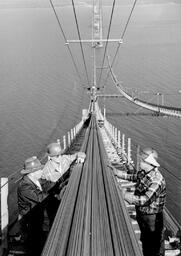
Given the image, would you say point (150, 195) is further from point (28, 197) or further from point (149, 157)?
point (28, 197)

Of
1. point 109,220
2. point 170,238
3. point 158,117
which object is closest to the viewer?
point 109,220

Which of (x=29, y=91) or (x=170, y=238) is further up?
(x=29, y=91)

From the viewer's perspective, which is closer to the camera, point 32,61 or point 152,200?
point 152,200

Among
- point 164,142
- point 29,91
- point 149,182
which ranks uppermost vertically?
point 29,91

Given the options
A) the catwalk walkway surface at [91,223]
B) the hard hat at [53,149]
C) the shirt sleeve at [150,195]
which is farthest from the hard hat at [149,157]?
the hard hat at [53,149]

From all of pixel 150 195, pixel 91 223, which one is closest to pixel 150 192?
pixel 150 195

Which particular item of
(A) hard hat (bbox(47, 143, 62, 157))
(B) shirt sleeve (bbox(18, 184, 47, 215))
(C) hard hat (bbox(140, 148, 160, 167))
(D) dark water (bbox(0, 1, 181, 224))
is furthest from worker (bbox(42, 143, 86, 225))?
(D) dark water (bbox(0, 1, 181, 224))

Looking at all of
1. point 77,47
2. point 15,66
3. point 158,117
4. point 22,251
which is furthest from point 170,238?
point 77,47

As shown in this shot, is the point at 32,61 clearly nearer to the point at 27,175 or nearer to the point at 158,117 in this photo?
the point at 158,117
